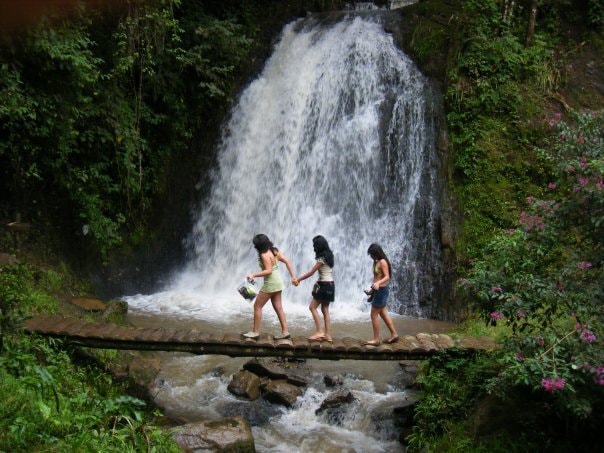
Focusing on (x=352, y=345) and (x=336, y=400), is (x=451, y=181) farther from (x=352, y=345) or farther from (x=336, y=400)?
(x=336, y=400)

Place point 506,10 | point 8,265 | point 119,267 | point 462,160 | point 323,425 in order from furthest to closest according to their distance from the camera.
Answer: point 506,10 < point 119,267 < point 462,160 < point 8,265 < point 323,425

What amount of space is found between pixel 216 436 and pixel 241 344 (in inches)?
46.3

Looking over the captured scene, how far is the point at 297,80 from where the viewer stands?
44.5 feet

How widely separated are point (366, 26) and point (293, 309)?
7.91 meters

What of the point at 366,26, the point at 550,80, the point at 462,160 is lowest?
the point at 462,160

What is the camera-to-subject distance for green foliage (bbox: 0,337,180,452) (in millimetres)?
3816

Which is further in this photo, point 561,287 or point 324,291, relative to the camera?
point 324,291

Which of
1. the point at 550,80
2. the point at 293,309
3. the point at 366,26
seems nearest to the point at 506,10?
the point at 550,80

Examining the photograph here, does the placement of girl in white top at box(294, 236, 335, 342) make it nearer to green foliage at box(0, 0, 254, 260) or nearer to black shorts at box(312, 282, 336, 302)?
black shorts at box(312, 282, 336, 302)

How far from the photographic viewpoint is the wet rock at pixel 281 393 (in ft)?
21.7

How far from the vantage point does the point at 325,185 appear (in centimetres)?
1210

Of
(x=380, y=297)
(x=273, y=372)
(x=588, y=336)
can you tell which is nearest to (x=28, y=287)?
(x=273, y=372)

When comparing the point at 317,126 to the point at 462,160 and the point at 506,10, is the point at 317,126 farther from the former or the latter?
the point at 506,10

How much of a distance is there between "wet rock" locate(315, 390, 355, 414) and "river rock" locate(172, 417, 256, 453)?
119 cm
